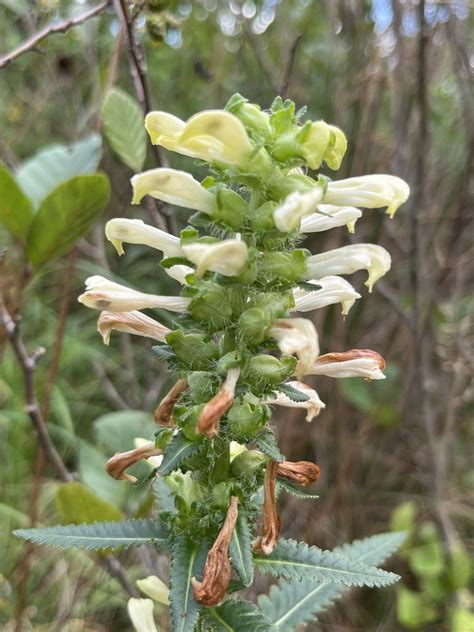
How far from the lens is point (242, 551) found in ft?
3.20

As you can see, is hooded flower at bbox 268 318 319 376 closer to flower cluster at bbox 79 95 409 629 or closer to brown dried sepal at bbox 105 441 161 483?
flower cluster at bbox 79 95 409 629

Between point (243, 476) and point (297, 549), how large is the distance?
15 centimetres

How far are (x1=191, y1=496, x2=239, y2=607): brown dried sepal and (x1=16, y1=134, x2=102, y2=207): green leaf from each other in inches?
49.6

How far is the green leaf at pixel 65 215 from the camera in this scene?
158 cm

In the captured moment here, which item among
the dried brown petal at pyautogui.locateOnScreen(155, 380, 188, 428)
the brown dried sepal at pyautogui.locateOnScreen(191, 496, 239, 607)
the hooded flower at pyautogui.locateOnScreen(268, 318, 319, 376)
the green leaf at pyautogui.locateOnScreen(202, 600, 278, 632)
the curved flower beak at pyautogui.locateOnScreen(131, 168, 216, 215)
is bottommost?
the green leaf at pyautogui.locateOnScreen(202, 600, 278, 632)

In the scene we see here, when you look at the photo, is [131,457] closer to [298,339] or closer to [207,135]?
[298,339]

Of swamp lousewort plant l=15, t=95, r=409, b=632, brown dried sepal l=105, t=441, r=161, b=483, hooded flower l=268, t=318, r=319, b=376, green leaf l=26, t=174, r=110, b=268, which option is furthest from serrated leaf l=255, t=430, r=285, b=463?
green leaf l=26, t=174, r=110, b=268

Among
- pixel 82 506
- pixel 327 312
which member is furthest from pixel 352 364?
pixel 327 312

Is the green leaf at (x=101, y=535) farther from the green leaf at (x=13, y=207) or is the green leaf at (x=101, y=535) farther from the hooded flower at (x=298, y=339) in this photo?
the green leaf at (x=13, y=207)

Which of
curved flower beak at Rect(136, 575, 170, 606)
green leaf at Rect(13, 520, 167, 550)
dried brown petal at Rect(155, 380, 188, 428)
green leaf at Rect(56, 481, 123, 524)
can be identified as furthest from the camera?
green leaf at Rect(56, 481, 123, 524)

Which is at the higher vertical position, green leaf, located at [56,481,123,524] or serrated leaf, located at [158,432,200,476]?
serrated leaf, located at [158,432,200,476]

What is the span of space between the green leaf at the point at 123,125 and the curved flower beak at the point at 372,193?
0.99m

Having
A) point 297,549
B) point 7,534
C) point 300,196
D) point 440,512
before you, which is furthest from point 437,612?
point 300,196

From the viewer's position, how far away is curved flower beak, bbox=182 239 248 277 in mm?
926
